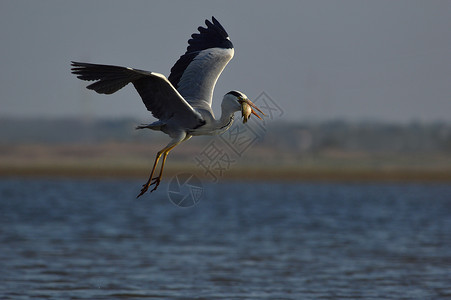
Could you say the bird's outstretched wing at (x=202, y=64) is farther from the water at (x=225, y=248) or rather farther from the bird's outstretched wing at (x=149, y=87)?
the water at (x=225, y=248)

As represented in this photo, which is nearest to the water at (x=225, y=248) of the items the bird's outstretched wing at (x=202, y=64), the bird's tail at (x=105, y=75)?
the bird's outstretched wing at (x=202, y=64)

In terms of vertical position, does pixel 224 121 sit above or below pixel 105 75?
below

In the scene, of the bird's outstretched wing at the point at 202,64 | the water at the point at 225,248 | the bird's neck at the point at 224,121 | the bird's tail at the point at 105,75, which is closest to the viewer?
the bird's tail at the point at 105,75

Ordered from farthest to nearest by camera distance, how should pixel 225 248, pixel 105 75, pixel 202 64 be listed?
pixel 225 248
pixel 202 64
pixel 105 75

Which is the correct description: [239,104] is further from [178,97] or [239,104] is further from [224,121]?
[178,97]

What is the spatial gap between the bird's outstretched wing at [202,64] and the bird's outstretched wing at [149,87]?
A: 0.62m

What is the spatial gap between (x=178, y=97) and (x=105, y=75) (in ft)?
3.62

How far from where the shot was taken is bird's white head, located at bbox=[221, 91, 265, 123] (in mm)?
11469

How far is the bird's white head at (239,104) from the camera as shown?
11469mm

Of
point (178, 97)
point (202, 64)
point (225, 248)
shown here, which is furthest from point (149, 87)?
point (225, 248)

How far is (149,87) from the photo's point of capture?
1178cm

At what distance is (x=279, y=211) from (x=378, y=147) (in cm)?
9734

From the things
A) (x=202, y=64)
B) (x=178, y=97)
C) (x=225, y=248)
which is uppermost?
(x=202, y=64)

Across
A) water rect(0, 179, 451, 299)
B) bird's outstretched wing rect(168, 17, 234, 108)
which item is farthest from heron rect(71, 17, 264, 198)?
water rect(0, 179, 451, 299)
